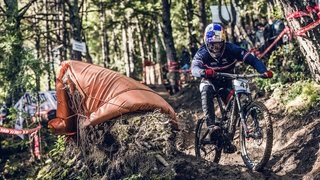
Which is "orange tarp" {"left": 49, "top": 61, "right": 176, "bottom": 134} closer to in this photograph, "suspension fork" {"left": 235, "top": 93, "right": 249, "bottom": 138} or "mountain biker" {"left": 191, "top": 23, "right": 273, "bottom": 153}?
"mountain biker" {"left": 191, "top": 23, "right": 273, "bottom": 153}

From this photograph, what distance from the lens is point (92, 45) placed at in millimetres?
41719

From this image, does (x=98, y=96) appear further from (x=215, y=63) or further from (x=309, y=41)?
(x=309, y=41)

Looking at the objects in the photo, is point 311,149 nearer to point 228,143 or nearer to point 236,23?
point 228,143

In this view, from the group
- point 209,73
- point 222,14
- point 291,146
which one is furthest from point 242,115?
point 222,14

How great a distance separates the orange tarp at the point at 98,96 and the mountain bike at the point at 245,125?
758 mm

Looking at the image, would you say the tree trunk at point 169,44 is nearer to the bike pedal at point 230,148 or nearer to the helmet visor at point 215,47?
the helmet visor at point 215,47

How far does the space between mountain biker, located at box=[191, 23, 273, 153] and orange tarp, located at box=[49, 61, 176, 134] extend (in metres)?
0.61

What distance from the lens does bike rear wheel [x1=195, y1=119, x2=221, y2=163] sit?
23.8 feet

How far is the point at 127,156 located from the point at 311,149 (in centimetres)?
248

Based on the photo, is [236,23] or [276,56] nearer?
[276,56]

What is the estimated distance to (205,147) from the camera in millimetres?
7766

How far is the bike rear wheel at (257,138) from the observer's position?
20.1 ft

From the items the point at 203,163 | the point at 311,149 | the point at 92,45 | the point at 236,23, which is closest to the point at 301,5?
the point at 311,149

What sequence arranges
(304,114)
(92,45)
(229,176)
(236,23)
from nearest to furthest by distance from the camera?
(229,176), (304,114), (236,23), (92,45)
